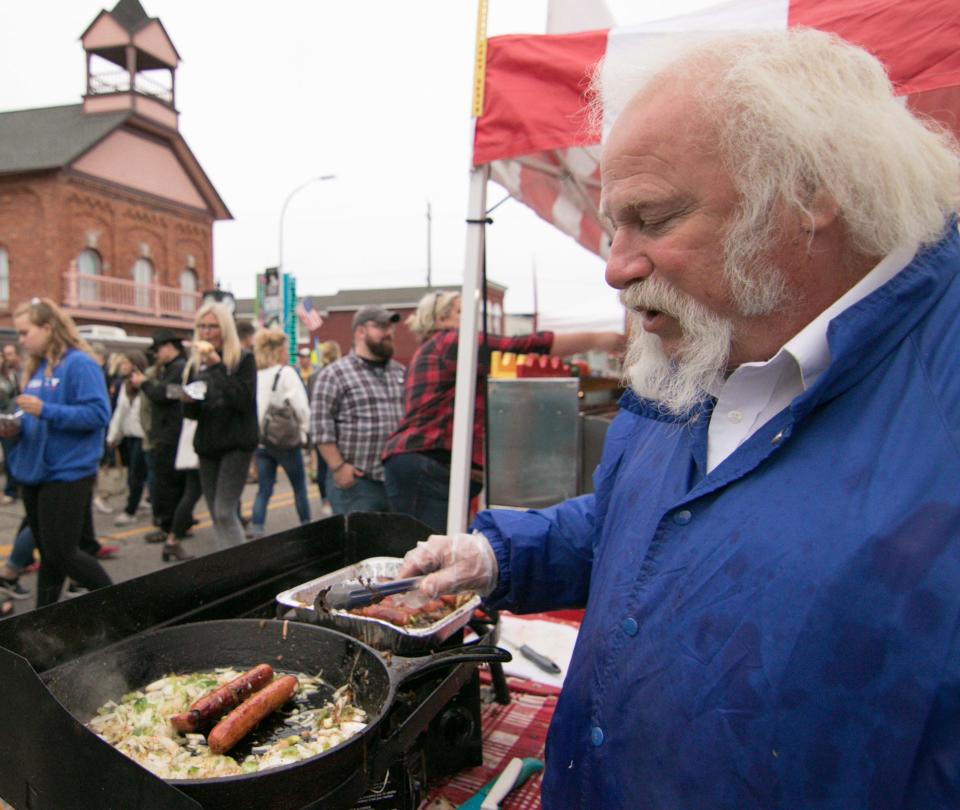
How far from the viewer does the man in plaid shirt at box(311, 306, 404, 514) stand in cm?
479

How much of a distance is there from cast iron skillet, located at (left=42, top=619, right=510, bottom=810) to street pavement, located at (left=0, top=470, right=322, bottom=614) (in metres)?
3.85

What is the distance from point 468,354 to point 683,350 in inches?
81.9

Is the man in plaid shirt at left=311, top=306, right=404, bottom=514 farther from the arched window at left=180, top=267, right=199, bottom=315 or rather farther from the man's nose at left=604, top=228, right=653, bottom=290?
the arched window at left=180, top=267, right=199, bottom=315

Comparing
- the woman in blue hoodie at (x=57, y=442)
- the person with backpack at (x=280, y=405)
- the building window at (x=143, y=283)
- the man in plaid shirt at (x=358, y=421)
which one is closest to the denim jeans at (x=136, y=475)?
the person with backpack at (x=280, y=405)

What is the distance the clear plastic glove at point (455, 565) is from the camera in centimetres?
158

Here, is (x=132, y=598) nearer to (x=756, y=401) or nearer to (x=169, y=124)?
(x=756, y=401)

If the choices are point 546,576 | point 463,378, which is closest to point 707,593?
point 546,576

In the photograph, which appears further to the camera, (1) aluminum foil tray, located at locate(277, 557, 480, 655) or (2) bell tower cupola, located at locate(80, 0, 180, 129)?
(2) bell tower cupola, located at locate(80, 0, 180, 129)

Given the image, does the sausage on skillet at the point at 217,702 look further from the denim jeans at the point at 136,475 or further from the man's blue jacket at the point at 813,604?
the denim jeans at the point at 136,475

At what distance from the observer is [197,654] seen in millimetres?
1653

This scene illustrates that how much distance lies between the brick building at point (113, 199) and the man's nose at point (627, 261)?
27421mm

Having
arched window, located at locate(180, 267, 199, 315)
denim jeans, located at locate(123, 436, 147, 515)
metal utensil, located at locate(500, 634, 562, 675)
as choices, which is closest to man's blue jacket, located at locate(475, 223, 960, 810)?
metal utensil, located at locate(500, 634, 562, 675)

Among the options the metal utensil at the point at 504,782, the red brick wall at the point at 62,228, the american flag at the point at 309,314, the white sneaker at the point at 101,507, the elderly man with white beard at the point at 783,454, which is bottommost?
the white sneaker at the point at 101,507

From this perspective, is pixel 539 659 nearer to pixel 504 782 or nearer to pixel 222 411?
pixel 504 782
